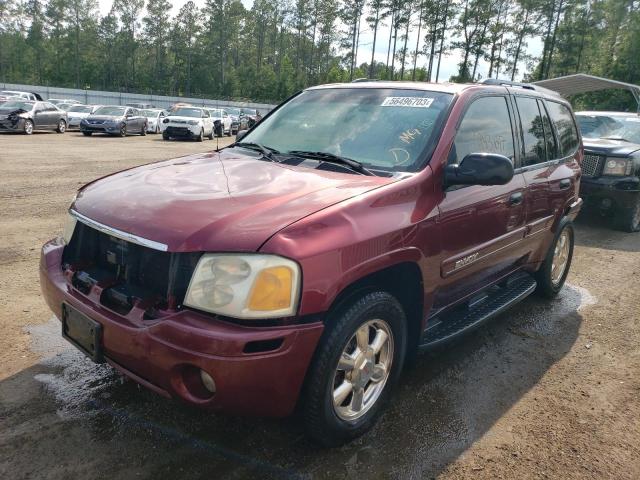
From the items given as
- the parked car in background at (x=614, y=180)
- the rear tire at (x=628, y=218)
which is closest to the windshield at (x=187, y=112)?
the parked car in background at (x=614, y=180)

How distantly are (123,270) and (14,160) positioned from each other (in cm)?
1132

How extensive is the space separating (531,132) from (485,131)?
81 cm

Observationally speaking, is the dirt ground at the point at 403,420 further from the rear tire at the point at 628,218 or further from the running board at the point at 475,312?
the rear tire at the point at 628,218

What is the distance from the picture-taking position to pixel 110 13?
273 ft

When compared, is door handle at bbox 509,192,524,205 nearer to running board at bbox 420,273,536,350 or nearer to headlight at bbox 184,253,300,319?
running board at bbox 420,273,536,350

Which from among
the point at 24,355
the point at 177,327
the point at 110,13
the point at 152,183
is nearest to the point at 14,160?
the point at 24,355

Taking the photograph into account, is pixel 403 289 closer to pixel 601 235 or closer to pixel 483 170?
pixel 483 170

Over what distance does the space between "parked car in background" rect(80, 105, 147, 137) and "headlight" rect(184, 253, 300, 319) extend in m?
22.0

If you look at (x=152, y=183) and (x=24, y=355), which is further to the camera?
(x=24, y=355)

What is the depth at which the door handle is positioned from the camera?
3.51 metres

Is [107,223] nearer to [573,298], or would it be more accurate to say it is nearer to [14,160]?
[573,298]

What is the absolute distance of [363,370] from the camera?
2.56 meters

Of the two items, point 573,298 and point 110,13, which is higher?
point 110,13

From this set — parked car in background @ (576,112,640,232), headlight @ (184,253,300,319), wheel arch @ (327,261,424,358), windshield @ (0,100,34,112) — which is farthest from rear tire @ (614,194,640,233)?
windshield @ (0,100,34,112)
